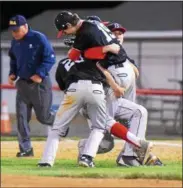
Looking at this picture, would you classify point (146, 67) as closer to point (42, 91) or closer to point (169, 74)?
point (169, 74)

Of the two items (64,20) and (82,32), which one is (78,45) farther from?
(64,20)

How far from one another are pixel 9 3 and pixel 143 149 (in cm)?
1530

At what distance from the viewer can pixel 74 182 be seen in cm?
785

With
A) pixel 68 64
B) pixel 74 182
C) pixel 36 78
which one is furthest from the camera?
pixel 36 78

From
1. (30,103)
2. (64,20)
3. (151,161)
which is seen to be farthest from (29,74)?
(151,161)

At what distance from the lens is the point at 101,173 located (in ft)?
27.7

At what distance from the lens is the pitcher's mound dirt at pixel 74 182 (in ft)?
25.1

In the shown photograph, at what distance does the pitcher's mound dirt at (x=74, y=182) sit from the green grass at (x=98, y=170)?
232mm

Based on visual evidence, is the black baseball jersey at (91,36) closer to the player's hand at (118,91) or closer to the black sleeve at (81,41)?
the black sleeve at (81,41)

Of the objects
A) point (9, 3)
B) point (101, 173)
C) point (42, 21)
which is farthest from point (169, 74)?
point (101, 173)

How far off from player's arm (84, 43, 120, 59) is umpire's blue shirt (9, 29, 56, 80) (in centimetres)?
246

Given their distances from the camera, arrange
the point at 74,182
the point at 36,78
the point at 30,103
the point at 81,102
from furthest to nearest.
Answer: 1. the point at 30,103
2. the point at 36,78
3. the point at 81,102
4. the point at 74,182

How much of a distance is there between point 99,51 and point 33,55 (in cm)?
266

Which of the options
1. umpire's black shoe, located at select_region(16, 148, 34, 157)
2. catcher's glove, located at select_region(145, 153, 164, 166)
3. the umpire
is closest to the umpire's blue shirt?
the umpire
